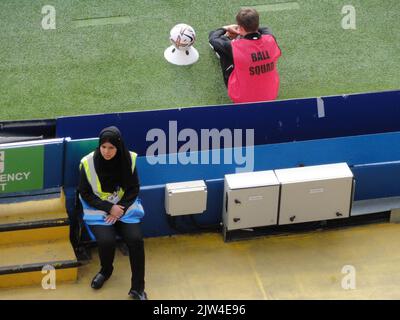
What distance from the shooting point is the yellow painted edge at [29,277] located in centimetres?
638

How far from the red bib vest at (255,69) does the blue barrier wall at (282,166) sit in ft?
2.60

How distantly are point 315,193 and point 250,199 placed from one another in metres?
0.51

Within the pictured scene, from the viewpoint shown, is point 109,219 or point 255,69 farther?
point 255,69

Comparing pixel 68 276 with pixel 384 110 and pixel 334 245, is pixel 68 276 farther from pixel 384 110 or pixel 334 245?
pixel 384 110

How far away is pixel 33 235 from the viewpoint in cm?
658

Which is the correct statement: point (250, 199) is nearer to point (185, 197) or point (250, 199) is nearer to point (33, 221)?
point (185, 197)

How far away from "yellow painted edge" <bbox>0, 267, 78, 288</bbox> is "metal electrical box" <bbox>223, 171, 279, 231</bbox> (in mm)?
1246

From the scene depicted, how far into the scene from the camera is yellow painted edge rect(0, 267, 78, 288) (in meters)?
6.38

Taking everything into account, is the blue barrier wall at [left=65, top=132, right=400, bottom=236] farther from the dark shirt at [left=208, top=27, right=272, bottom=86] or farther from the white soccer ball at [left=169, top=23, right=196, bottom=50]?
the white soccer ball at [left=169, top=23, right=196, bottom=50]

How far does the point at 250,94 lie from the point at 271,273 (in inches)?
69.2

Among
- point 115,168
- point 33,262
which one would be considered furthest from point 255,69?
point 33,262

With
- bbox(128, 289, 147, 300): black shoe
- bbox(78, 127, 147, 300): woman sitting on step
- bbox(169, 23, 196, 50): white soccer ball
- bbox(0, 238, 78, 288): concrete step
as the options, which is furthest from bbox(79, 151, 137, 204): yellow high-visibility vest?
bbox(169, 23, 196, 50): white soccer ball

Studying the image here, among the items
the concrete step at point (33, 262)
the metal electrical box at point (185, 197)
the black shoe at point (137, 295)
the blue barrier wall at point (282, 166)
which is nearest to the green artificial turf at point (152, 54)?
the blue barrier wall at point (282, 166)

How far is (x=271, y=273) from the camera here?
668 centimetres
